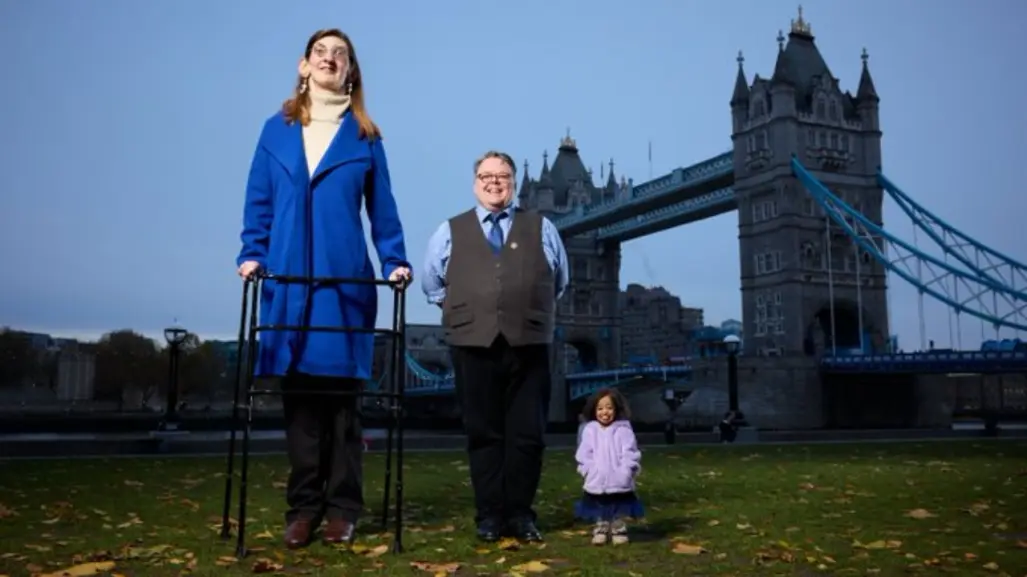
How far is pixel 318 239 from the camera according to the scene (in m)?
5.10

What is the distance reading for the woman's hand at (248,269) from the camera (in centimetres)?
483

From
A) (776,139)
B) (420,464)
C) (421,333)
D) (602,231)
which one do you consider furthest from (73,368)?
(420,464)

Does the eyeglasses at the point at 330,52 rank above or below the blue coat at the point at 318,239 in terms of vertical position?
above

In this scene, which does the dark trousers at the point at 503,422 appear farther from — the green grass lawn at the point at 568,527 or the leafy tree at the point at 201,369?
the leafy tree at the point at 201,369

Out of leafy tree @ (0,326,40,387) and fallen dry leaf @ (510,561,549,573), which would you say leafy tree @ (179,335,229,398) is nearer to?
leafy tree @ (0,326,40,387)

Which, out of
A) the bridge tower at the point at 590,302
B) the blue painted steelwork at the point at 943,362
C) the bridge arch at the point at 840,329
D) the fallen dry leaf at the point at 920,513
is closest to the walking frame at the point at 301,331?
the fallen dry leaf at the point at 920,513

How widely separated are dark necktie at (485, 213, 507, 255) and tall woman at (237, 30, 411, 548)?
538 mm

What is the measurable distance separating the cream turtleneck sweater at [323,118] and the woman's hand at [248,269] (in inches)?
32.0

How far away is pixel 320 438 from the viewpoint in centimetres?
517

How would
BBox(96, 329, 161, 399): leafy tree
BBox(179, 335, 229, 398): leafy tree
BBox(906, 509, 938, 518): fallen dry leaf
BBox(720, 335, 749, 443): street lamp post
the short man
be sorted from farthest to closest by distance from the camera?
BBox(179, 335, 229, 398): leafy tree
BBox(96, 329, 161, 399): leafy tree
BBox(720, 335, 749, 443): street lamp post
BBox(906, 509, 938, 518): fallen dry leaf
the short man

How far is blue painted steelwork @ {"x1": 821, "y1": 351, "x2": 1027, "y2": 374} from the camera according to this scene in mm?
38844

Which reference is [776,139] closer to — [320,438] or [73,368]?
[320,438]

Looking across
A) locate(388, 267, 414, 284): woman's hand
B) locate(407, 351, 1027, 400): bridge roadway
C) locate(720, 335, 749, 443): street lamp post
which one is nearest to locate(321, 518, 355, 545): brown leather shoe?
locate(388, 267, 414, 284): woman's hand

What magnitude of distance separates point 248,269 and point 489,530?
1976mm
